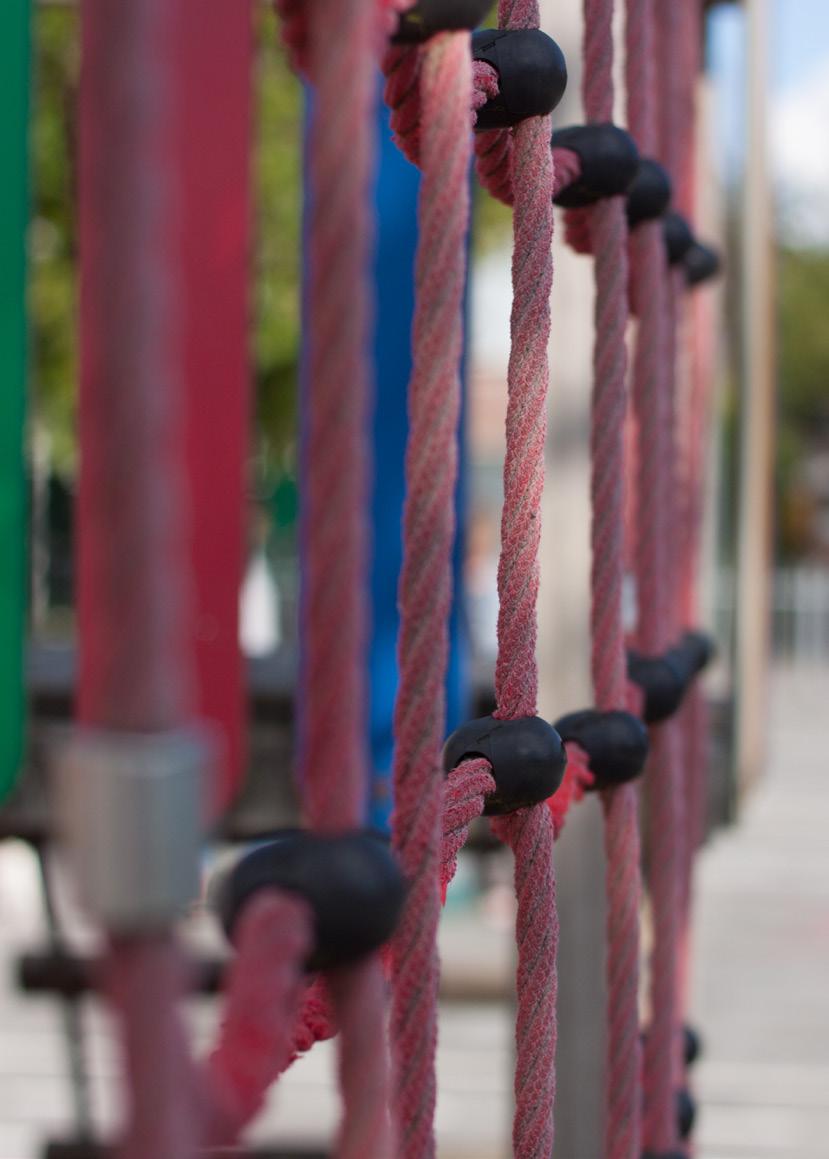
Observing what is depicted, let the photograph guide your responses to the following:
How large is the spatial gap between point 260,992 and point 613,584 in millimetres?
406

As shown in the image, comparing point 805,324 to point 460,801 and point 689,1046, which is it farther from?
point 460,801

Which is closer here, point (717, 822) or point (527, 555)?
point (527, 555)

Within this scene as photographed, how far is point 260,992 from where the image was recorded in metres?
0.33

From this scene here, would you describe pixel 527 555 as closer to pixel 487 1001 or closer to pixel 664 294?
pixel 664 294

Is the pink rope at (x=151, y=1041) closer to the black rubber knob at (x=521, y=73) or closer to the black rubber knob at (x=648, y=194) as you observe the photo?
the black rubber knob at (x=521, y=73)

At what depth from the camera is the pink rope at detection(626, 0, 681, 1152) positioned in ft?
2.55

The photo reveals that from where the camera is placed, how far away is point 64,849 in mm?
279

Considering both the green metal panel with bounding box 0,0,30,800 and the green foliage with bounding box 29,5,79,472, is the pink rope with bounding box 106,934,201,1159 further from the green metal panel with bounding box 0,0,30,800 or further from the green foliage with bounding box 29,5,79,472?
the green foliage with bounding box 29,5,79,472

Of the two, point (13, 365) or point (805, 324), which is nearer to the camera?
point (13, 365)

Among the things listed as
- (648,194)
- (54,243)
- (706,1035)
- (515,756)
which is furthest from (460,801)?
(54,243)

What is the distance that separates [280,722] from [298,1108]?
651 millimetres

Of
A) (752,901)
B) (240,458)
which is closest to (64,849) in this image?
(240,458)

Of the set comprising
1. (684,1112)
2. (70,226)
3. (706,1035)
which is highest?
(70,226)

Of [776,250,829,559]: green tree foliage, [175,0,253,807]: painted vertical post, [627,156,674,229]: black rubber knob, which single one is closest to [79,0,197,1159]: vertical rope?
[627,156,674,229]: black rubber knob
